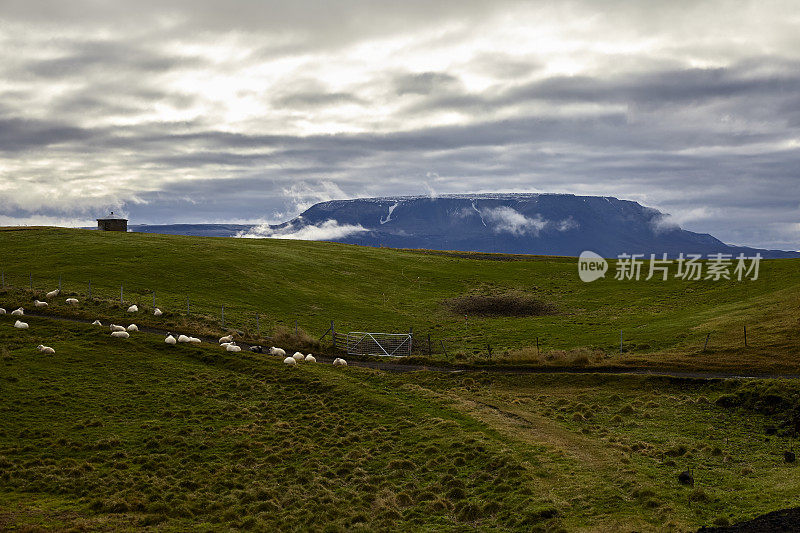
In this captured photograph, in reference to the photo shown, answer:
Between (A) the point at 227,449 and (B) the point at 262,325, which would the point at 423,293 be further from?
(A) the point at 227,449

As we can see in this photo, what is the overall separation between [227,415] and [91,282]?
4241cm

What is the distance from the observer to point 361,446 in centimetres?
2970

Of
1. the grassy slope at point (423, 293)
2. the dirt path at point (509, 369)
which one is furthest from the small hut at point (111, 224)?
the dirt path at point (509, 369)

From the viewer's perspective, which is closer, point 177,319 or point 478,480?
point 478,480

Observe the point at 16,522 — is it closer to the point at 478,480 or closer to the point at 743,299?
the point at 478,480

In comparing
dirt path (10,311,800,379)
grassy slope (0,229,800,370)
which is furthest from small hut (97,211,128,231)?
dirt path (10,311,800,379)

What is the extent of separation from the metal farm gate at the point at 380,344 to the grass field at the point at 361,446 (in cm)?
729

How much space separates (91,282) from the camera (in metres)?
67.5

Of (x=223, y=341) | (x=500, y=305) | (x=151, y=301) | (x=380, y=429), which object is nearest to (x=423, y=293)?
(x=500, y=305)

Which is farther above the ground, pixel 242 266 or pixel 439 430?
pixel 242 266

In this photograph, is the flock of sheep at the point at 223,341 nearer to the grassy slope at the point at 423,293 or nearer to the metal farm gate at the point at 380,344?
the metal farm gate at the point at 380,344

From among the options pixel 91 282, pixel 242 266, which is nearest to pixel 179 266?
pixel 242 266

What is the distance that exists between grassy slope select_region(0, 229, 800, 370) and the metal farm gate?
5.54 meters

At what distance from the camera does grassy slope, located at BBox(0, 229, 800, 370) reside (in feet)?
176
